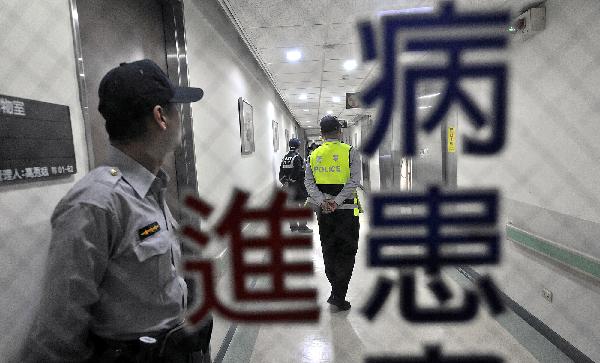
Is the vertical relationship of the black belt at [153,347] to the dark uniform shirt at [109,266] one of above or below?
below

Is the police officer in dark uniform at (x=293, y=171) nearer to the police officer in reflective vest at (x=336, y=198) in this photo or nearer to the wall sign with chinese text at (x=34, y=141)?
the police officer in reflective vest at (x=336, y=198)

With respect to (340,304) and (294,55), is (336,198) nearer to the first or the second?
(340,304)

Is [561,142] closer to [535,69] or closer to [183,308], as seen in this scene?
[535,69]

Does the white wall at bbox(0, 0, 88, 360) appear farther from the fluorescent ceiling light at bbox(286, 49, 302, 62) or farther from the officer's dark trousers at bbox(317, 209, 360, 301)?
the fluorescent ceiling light at bbox(286, 49, 302, 62)

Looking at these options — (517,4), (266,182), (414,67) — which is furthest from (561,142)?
(266,182)

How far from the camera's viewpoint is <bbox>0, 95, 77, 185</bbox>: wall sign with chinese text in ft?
2.09

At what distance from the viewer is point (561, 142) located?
5.40ft

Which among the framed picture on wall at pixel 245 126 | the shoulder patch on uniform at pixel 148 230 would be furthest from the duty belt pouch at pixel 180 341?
the framed picture on wall at pixel 245 126

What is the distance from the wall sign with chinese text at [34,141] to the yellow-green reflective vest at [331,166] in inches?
58.4

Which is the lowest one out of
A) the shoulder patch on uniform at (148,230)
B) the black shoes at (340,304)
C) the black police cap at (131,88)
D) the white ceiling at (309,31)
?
the black shoes at (340,304)

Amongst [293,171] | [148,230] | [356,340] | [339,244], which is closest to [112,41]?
[148,230]

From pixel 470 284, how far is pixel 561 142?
1.48 m
